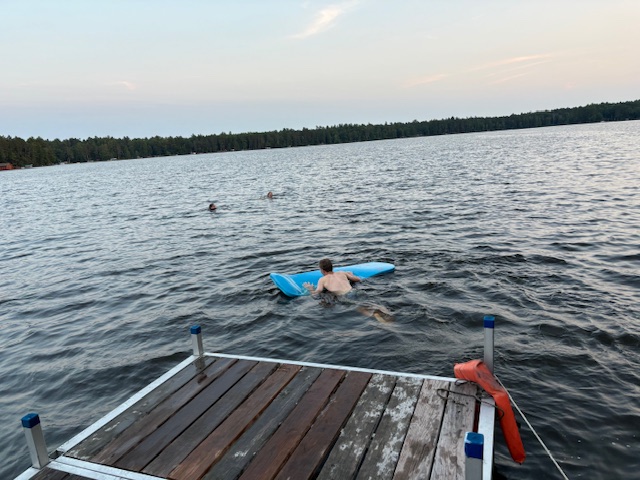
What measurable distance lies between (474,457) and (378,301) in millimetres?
7318

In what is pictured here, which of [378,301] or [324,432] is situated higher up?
[324,432]

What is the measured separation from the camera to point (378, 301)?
1045 centimetres

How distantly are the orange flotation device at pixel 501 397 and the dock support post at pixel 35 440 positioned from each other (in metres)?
4.29

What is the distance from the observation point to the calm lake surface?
6.27 meters

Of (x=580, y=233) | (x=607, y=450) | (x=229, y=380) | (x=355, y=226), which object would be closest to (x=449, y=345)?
(x=607, y=450)

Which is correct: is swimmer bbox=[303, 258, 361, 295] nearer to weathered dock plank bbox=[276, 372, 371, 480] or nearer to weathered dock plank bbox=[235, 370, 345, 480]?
weathered dock plank bbox=[235, 370, 345, 480]

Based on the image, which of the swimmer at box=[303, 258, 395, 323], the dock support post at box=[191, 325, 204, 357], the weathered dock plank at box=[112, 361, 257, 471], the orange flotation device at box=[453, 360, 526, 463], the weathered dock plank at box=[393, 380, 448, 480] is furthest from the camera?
the swimmer at box=[303, 258, 395, 323]

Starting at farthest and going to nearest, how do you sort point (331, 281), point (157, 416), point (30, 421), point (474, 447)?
point (331, 281) < point (157, 416) < point (30, 421) < point (474, 447)

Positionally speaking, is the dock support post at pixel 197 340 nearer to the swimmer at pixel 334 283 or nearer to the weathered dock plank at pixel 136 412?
the weathered dock plank at pixel 136 412

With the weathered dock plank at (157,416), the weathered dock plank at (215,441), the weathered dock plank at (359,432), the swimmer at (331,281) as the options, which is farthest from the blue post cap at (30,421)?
the swimmer at (331,281)

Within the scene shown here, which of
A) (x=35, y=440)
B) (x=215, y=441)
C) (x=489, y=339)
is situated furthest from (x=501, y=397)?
(x=35, y=440)

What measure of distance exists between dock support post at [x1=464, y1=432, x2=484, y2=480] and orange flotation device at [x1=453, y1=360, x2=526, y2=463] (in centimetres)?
157

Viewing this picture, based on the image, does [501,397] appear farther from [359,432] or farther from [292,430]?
[292,430]

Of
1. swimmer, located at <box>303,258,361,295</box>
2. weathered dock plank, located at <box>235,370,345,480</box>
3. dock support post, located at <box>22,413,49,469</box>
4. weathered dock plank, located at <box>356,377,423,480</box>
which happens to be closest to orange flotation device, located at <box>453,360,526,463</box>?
weathered dock plank, located at <box>356,377,423,480</box>
